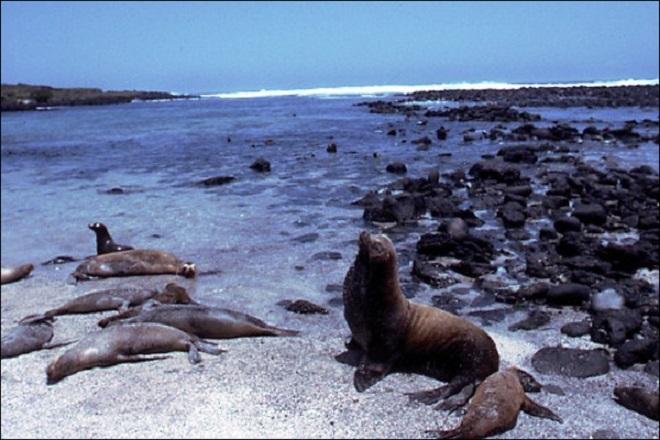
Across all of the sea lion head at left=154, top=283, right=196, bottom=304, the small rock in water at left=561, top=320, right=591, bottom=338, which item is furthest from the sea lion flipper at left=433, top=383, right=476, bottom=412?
the sea lion head at left=154, top=283, right=196, bottom=304

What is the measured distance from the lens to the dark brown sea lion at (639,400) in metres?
4.94

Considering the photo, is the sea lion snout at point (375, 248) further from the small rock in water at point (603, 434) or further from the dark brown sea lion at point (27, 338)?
the dark brown sea lion at point (27, 338)

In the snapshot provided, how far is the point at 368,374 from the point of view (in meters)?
5.25

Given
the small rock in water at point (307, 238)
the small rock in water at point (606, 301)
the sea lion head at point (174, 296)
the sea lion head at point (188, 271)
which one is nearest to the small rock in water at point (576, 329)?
the small rock in water at point (606, 301)

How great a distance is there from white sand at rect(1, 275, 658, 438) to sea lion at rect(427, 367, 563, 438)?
84 millimetres

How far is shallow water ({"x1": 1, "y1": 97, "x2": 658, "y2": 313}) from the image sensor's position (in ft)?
25.0

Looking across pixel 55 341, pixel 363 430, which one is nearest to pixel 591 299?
pixel 363 430

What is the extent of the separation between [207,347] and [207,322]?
1.32 feet

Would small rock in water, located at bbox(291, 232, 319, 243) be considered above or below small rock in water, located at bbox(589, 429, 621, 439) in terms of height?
Answer: above

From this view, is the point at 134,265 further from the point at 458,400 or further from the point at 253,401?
the point at 458,400

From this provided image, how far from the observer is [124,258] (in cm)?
851

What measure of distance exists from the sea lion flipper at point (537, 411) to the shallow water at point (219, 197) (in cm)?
326

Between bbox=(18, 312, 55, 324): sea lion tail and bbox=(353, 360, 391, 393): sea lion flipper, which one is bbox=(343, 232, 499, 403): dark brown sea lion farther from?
bbox=(18, 312, 55, 324): sea lion tail

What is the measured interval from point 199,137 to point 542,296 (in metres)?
24.7
